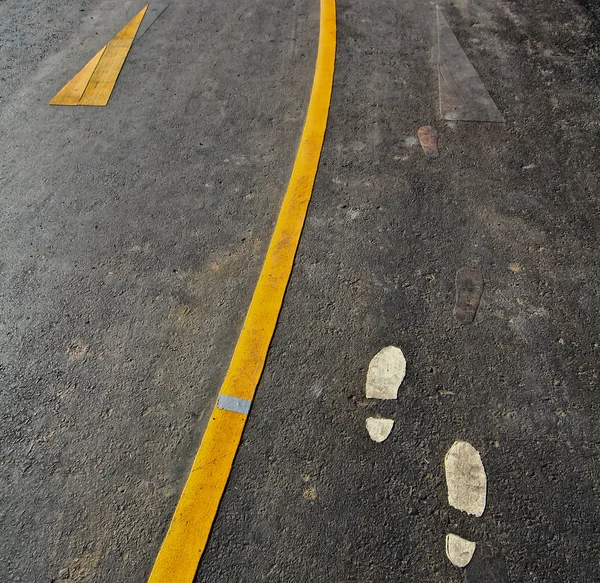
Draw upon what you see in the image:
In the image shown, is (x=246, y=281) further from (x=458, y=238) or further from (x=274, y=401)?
(x=458, y=238)

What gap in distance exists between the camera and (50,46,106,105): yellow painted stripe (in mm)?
4773

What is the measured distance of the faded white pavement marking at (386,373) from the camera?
2.71 m

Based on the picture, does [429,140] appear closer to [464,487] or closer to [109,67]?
[464,487]

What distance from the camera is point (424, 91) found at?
15.6 feet

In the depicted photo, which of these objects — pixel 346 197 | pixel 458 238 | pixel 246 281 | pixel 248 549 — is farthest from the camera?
pixel 346 197

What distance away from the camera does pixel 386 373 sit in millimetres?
2781

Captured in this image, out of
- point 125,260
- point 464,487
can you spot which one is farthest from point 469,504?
point 125,260

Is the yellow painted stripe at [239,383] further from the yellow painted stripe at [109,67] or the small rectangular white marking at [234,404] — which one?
the yellow painted stripe at [109,67]

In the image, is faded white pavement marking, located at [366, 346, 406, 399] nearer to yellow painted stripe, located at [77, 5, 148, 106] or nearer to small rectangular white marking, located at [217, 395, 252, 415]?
small rectangular white marking, located at [217, 395, 252, 415]

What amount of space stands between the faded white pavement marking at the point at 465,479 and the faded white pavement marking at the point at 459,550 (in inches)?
4.8

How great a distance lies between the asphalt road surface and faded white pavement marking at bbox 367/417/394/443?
0.12 feet

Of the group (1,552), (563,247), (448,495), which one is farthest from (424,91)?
(1,552)

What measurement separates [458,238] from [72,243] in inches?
95.2

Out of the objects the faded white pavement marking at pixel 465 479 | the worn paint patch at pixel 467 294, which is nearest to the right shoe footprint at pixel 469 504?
the faded white pavement marking at pixel 465 479
